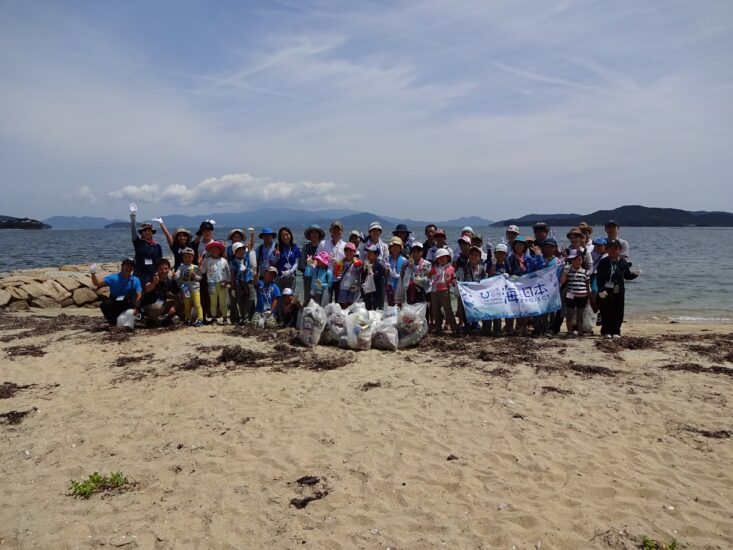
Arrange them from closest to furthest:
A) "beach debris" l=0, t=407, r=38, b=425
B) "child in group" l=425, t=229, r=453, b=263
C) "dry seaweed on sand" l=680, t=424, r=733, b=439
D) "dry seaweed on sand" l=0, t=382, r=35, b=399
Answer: "dry seaweed on sand" l=680, t=424, r=733, b=439 < "beach debris" l=0, t=407, r=38, b=425 < "dry seaweed on sand" l=0, t=382, r=35, b=399 < "child in group" l=425, t=229, r=453, b=263

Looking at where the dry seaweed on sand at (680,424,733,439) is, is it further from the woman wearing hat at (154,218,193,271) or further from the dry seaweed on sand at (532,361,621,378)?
the woman wearing hat at (154,218,193,271)

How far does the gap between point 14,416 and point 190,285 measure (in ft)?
13.9

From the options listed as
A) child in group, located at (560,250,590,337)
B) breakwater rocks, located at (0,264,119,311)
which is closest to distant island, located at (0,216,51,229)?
breakwater rocks, located at (0,264,119,311)

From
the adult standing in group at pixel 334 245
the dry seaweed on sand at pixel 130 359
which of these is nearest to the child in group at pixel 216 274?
the adult standing in group at pixel 334 245

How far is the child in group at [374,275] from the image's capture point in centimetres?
900

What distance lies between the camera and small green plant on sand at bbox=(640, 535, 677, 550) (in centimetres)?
335

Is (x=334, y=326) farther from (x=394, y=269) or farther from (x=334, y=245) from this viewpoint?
(x=334, y=245)

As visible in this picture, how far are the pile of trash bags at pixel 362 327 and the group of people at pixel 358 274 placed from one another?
683 mm

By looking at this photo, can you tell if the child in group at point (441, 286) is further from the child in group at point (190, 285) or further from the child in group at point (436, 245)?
the child in group at point (190, 285)

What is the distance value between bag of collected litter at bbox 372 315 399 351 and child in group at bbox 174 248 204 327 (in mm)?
3801


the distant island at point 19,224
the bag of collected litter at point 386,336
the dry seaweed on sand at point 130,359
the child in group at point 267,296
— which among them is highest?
the distant island at point 19,224

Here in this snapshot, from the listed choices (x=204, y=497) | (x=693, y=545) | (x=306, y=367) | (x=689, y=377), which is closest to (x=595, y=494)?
(x=693, y=545)

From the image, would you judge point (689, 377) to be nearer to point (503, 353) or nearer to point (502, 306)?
point (503, 353)

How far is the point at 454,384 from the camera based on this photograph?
6.48 m
